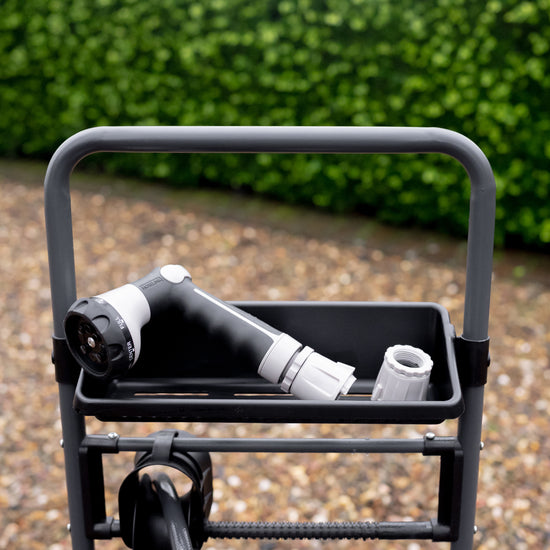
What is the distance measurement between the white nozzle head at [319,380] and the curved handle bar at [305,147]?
21 cm

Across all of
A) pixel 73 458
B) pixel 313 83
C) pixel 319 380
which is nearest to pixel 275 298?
pixel 313 83

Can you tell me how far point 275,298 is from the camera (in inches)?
167

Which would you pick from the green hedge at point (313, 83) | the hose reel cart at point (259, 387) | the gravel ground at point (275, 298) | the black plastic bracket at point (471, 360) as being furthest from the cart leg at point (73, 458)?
the green hedge at point (313, 83)

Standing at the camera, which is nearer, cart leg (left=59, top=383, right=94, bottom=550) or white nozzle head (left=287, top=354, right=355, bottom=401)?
white nozzle head (left=287, top=354, right=355, bottom=401)

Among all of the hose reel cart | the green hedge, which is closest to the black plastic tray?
the hose reel cart

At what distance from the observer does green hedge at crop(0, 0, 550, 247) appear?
13.9 ft

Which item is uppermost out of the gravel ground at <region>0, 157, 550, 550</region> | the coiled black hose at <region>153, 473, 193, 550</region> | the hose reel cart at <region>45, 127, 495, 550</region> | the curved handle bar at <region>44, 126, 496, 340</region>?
the curved handle bar at <region>44, 126, 496, 340</region>

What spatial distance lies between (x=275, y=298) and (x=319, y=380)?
3141mm

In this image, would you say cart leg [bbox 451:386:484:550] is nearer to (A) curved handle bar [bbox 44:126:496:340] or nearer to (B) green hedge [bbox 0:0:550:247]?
(A) curved handle bar [bbox 44:126:496:340]

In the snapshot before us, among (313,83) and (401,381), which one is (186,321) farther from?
(313,83)

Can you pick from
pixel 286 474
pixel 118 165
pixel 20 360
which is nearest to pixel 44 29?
pixel 118 165

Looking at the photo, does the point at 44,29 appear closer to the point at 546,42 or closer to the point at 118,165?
the point at 118,165

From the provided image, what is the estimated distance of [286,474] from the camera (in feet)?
9.78

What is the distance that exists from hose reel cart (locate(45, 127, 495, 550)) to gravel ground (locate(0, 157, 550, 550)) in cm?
156
